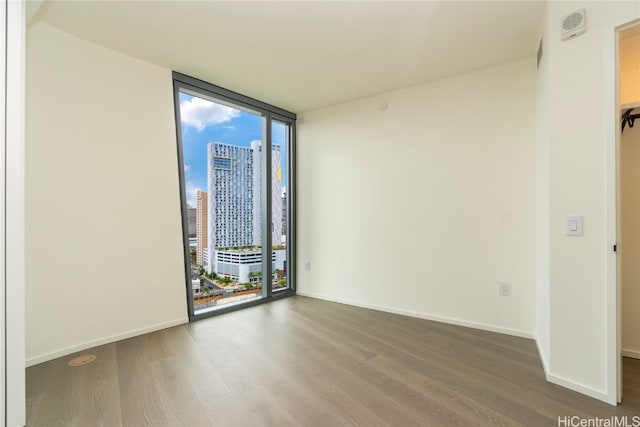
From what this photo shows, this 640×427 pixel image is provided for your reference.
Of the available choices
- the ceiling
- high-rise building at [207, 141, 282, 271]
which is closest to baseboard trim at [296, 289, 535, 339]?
high-rise building at [207, 141, 282, 271]

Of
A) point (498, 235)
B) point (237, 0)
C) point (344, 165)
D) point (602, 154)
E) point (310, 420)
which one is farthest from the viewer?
point (344, 165)

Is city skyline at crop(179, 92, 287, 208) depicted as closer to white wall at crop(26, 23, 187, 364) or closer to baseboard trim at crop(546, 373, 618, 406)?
white wall at crop(26, 23, 187, 364)

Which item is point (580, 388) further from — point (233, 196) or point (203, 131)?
point (203, 131)

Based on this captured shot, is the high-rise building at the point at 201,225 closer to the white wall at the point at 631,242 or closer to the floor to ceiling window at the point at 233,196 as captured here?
the floor to ceiling window at the point at 233,196

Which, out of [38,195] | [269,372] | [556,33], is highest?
[556,33]

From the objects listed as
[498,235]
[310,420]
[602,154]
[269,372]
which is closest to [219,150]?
[269,372]

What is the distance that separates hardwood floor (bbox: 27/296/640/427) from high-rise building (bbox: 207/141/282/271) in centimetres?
118

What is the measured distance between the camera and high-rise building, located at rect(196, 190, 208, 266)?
10.8 feet

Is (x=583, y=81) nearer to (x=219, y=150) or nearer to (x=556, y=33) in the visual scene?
(x=556, y=33)

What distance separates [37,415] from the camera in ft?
5.43

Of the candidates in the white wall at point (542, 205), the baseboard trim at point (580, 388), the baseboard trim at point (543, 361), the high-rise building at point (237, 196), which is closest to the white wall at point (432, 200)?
the white wall at point (542, 205)

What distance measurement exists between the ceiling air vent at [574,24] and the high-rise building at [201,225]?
11.0 ft

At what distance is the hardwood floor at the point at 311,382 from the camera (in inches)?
65.1

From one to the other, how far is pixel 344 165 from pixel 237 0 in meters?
2.23
